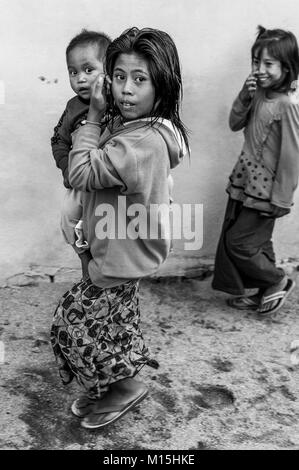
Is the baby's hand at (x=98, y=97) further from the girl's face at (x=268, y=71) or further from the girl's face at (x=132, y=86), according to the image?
the girl's face at (x=268, y=71)

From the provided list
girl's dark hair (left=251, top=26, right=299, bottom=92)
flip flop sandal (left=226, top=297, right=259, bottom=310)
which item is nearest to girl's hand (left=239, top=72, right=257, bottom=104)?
girl's dark hair (left=251, top=26, right=299, bottom=92)

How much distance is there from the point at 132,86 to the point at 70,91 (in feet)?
4.27

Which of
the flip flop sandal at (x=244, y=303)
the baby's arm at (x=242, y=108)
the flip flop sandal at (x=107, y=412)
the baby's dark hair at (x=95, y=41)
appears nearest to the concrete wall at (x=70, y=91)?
the baby's arm at (x=242, y=108)

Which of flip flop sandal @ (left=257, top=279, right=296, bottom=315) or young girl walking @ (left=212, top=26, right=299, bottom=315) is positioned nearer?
young girl walking @ (left=212, top=26, right=299, bottom=315)

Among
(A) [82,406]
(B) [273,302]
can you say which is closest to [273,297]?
(B) [273,302]

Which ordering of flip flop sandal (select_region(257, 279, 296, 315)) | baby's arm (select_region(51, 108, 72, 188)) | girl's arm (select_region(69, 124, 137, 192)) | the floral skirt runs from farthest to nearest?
1. flip flop sandal (select_region(257, 279, 296, 315))
2. baby's arm (select_region(51, 108, 72, 188))
3. the floral skirt
4. girl's arm (select_region(69, 124, 137, 192))

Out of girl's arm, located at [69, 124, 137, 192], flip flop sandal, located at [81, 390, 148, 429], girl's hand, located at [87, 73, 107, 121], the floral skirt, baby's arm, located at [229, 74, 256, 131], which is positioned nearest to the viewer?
girl's arm, located at [69, 124, 137, 192]

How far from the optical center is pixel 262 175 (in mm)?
3645

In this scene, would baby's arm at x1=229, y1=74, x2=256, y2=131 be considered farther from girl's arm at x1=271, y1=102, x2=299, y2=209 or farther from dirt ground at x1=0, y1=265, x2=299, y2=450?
dirt ground at x1=0, y1=265, x2=299, y2=450

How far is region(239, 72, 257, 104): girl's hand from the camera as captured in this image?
11.6 ft

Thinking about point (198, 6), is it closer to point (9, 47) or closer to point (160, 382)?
point (9, 47)

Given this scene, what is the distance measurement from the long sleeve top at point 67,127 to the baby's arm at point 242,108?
0.94 m

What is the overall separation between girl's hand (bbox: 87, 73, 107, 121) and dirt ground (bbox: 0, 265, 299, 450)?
1.20 meters

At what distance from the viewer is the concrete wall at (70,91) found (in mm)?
3479
